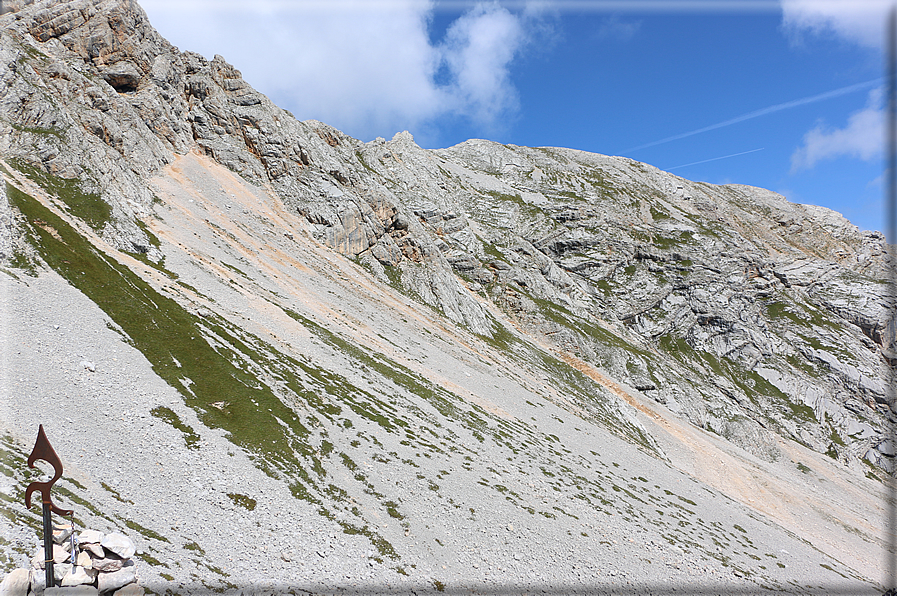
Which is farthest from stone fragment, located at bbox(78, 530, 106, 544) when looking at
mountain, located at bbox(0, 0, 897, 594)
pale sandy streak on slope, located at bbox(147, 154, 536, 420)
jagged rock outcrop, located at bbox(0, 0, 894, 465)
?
jagged rock outcrop, located at bbox(0, 0, 894, 465)

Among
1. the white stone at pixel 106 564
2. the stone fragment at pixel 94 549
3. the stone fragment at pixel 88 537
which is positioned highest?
the stone fragment at pixel 88 537

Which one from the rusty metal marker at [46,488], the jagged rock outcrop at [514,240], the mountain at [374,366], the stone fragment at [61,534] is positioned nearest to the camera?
the rusty metal marker at [46,488]

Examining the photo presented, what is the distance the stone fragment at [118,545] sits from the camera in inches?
444

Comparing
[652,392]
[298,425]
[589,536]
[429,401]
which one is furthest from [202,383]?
[652,392]

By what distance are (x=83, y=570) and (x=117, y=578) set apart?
919 mm

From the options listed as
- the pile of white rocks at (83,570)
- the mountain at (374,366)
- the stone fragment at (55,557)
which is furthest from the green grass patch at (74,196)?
the pile of white rocks at (83,570)

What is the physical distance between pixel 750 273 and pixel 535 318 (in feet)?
323

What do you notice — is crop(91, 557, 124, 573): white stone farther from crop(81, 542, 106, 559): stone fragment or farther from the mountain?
the mountain

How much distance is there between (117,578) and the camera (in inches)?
444

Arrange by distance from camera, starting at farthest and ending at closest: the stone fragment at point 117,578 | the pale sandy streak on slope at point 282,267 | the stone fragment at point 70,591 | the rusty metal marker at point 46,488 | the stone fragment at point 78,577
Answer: the pale sandy streak on slope at point 282,267
the stone fragment at point 117,578
the stone fragment at point 78,577
the stone fragment at point 70,591
the rusty metal marker at point 46,488

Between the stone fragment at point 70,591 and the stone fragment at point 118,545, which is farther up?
the stone fragment at point 118,545

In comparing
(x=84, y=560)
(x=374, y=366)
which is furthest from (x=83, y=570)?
(x=374, y=366)

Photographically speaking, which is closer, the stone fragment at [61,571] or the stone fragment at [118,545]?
A: the stone fragment at [61,571]

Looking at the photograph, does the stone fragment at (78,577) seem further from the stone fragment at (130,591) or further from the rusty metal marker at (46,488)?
the stone fragment at (130,591)
